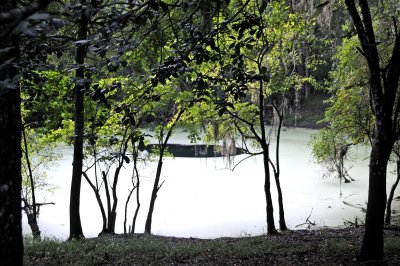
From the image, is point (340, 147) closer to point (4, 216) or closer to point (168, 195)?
point (168, 195)

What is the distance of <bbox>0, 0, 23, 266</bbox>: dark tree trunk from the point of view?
7.43 feet

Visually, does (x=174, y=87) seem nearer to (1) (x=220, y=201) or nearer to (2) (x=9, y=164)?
(1) (x=220, y=201)

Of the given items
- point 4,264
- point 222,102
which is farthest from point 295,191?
point 4,264

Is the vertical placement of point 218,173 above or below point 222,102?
below

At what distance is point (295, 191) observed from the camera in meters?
13.3

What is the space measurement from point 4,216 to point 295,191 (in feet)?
38.8

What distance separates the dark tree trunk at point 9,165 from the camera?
2.27 m

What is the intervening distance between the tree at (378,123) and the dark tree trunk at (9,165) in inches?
109

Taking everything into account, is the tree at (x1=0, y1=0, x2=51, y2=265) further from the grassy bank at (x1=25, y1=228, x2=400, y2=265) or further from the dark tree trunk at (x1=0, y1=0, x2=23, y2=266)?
the grassy bank at (x1=25, y1=228, x2=400, y2=265)

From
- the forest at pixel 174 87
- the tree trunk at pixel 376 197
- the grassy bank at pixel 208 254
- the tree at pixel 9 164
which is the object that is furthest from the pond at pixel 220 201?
the tree at pixel 9 164

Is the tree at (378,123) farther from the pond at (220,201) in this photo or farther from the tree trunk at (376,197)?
the pond at (220,201)

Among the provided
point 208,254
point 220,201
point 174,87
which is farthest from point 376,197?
point 220,201

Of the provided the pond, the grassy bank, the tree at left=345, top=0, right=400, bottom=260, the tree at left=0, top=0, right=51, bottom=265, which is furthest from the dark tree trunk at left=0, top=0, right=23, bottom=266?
the pond

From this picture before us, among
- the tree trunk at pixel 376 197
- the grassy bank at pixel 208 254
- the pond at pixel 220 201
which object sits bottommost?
the pond at pixel 220 201
